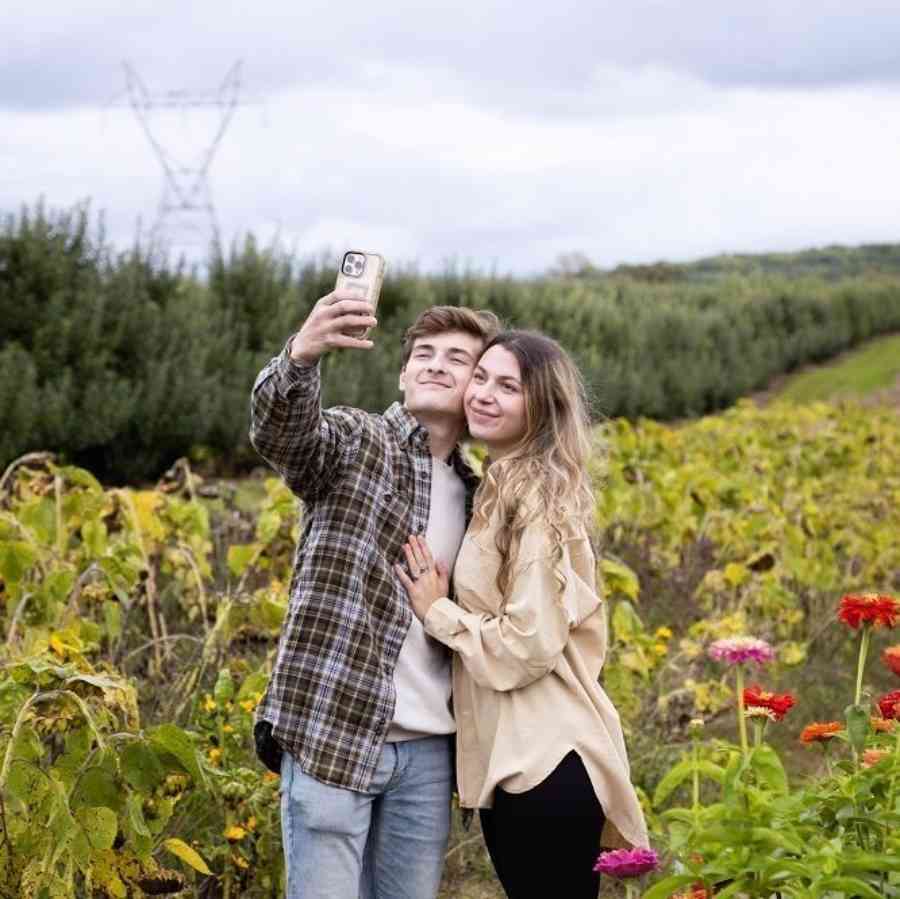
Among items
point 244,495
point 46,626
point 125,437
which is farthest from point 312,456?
point 125,437

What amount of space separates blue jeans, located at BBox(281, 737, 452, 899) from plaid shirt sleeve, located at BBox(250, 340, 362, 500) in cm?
49

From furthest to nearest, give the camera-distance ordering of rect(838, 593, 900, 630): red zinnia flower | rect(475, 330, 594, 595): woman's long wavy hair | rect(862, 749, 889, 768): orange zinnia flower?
rect(475, 330, 594, 595): woman's long wavy hair < rect(838, 593, 900, 630): red zinnia flower < rect(862, 749, 889, 768): orange zinnia flower

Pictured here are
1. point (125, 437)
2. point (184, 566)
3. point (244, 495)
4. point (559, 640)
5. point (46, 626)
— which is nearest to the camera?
point (559, 640)

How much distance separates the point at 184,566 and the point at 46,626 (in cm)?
129

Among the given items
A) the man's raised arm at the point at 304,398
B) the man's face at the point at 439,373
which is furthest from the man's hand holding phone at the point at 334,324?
the man's face at the point at 439,373

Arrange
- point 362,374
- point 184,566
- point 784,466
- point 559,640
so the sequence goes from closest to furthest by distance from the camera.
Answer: point 559,640, point 184,566, point 784,466, point 362,374

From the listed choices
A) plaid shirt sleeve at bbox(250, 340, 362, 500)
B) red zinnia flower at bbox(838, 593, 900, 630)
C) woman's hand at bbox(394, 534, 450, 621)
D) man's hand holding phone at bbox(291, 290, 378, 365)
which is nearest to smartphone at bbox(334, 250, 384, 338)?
man's hand holding phone at bbox(291, 290, 378, 365)

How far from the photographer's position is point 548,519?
277 cm

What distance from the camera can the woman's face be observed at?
9.34 ft

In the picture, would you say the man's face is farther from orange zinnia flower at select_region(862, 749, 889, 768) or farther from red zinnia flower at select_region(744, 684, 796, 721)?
orange zinnia flower at select_region(862, 749, 889, 768)

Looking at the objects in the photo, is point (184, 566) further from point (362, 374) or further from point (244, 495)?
point (362, 374)

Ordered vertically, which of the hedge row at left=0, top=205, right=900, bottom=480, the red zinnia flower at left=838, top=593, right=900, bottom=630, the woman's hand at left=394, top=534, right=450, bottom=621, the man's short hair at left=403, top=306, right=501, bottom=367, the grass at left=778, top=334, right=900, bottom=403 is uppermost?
the man's short hair at left=403, top=306, right=501, bottom=367

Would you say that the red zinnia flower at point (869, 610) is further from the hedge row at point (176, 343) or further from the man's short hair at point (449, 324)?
the hedge row at point (176, 343)

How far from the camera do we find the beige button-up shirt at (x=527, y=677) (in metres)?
2.71
